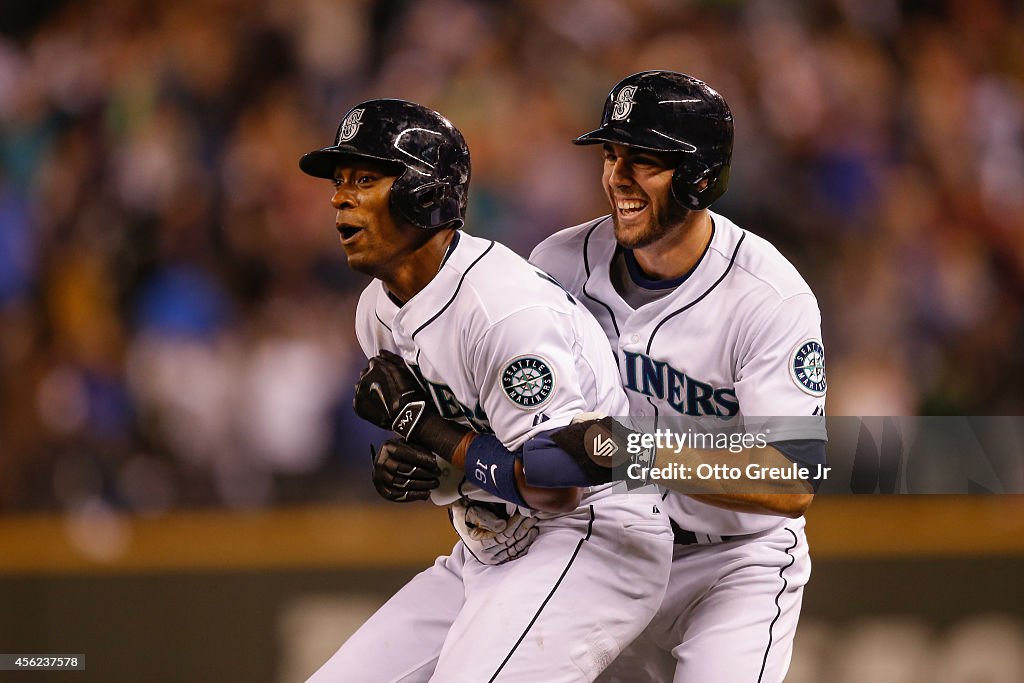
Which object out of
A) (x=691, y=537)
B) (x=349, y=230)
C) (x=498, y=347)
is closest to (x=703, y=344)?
(x=691, y=537)

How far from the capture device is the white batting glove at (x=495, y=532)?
8.36 ft

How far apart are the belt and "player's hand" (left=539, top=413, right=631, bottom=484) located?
1.65 feet

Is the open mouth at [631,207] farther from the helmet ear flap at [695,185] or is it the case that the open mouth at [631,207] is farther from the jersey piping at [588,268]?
the jersey piping at [588,268]

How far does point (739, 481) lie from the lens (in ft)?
7.97

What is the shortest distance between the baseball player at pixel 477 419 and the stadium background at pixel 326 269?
6.73 ft

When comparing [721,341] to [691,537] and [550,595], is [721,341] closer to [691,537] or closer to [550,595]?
[691,537]

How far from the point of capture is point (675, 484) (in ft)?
7.90

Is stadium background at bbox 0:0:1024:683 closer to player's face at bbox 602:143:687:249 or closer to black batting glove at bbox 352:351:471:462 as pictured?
black batting glove at bbox 352:351:471:462

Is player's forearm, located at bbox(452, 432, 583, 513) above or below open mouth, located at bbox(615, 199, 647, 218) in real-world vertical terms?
below

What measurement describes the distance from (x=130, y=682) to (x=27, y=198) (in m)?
2.17

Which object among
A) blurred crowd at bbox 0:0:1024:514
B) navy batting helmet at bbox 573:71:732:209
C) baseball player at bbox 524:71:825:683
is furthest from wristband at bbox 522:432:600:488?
blurred crowd at bbox 0:0:1024:514

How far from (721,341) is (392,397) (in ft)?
2.36

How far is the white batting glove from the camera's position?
2.55 metres

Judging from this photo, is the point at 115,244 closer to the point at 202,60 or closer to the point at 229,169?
the point at 229,169
